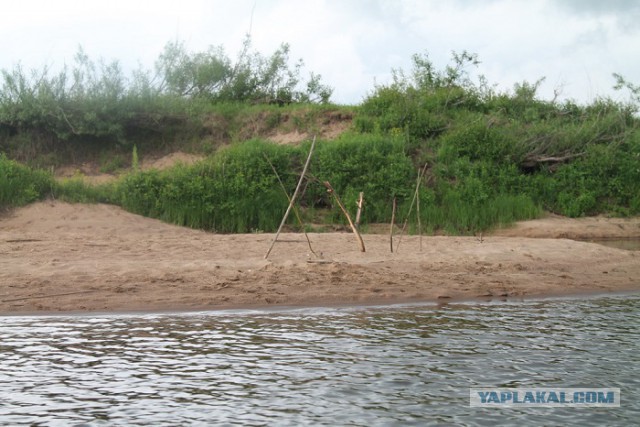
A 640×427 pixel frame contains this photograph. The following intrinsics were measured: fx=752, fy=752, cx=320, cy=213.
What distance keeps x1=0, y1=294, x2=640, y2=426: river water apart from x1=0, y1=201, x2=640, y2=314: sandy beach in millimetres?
556

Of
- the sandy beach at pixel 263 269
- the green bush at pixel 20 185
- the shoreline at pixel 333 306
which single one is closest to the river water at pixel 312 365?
the shoreline at pixel 333 306

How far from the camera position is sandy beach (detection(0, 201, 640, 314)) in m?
8.98

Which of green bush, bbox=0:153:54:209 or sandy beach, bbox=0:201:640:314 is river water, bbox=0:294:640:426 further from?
green bush, bbox=0:153:54:209

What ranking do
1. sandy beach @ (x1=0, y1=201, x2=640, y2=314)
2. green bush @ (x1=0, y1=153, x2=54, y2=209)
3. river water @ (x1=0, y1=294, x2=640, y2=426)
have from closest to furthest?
river water @ (x1=0, y1=294, x2=640, y2=426)
sandy beach @ (x1=0, y1=201, x2=640, y2=314)
green bush @ (x1=0, y1=153, x2=54, y2=209)

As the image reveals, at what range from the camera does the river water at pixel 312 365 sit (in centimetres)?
532

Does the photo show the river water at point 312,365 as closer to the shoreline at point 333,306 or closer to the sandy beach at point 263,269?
the shoreline at point 333,306

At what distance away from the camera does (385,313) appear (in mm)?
8719

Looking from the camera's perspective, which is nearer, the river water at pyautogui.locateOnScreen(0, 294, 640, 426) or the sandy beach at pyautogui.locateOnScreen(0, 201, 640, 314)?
the river water at pyautogui.locateOnScreen(0, 294, 640, 426)

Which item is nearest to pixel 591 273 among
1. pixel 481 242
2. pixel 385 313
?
pixel 481 242

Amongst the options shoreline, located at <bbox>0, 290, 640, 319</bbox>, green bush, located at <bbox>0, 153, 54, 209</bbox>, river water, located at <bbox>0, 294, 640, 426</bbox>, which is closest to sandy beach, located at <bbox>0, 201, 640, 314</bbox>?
shoreline, located at <bbox>0, 290, 640, 319</bbox>

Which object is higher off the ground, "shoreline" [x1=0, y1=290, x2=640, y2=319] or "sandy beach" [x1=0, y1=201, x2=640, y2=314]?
"sandy beach" [x1=0, y1=201, x2=640, y2=314]

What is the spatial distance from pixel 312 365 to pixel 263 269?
353cm

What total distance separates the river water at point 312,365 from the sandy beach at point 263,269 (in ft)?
1.83

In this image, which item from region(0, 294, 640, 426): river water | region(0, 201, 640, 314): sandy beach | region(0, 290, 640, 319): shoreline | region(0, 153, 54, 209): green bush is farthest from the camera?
region(0, 153, 54, 209): green bush
